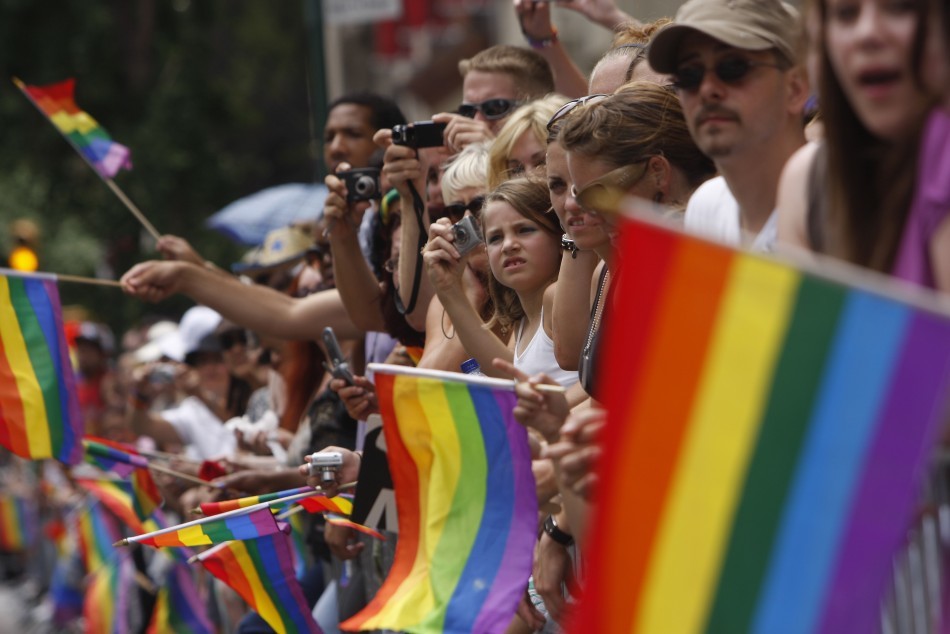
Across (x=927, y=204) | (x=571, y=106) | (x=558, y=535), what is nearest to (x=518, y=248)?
(x=571, y=106)

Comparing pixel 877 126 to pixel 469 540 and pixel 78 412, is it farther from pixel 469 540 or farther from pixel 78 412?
pixel 78 412

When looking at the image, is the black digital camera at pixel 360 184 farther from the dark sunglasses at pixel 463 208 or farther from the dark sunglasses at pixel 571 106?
the dark sunglasses at pixel 571 106

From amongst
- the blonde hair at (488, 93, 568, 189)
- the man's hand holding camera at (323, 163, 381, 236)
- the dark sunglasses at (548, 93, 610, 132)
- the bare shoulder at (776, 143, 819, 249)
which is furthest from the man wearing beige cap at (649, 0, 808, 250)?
the man's hand holding camera at (323, 163, 381, 236)

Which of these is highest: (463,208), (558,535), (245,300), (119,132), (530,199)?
(530,199)

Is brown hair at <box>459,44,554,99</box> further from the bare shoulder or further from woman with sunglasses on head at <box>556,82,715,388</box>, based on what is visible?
the bare shoulder

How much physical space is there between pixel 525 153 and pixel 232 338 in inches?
177

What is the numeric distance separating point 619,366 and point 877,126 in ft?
2.43

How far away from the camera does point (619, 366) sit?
2756 millimetres

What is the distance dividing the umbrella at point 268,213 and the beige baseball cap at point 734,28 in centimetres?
707

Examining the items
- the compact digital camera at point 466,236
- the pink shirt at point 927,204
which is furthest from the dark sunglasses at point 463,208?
the pink shirt at point 927,204

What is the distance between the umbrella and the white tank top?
5.46 m

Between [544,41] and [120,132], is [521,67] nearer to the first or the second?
[544,41]

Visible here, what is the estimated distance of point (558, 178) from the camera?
4930 millimetres

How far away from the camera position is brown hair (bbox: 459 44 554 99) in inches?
274
